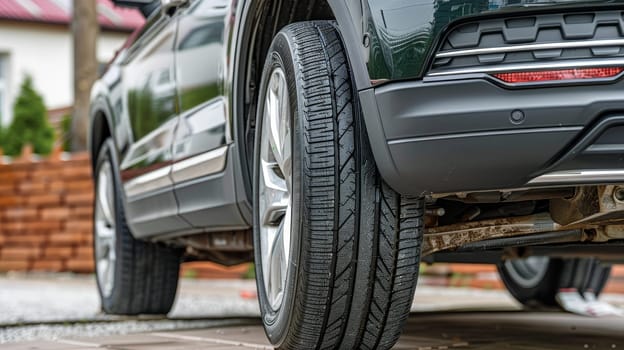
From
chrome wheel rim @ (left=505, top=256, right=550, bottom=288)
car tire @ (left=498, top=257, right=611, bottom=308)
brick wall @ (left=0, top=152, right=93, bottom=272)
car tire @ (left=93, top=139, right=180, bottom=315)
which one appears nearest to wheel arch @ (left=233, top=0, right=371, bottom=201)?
car tire @ (left=93, top=139, right=180, bottom=315)

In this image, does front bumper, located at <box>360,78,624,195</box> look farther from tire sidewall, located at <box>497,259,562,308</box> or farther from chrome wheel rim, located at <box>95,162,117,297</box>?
tire sidewall, located at <box>497,259,562,308</box>

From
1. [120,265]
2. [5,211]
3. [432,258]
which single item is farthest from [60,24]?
[432,258]

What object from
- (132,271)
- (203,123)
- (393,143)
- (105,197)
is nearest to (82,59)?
(105,197)

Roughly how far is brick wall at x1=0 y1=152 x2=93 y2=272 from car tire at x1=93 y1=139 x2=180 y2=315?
591 centimetres

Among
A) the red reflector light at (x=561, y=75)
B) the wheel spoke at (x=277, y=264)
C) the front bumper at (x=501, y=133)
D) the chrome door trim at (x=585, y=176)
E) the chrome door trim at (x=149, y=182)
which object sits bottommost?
the wheel spoke at (x=277, y=264)

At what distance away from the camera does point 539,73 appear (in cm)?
252

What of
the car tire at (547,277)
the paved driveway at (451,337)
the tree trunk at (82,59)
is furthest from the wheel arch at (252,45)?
the tree trunk at (82,59)

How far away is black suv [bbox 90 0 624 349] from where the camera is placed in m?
2.52

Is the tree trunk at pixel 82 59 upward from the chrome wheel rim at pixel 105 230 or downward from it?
upward

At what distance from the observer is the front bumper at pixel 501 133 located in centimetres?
249

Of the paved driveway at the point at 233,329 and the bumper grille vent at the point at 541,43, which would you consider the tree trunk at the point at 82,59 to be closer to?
the paved driveway at the point at 233,329

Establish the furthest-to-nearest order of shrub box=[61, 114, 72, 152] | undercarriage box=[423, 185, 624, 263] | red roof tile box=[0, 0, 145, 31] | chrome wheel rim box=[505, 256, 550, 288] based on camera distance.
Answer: red roof tile box=[0, 0, 145, 31] < shrub box=[61, 114, 72, 152] < chrome wheel rim box=[505, 256, 550, 288] < undercarriage box=[423, 185, 624, 263]

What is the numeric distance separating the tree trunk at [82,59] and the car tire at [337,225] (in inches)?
447

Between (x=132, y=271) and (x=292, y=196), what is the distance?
2.35 m
